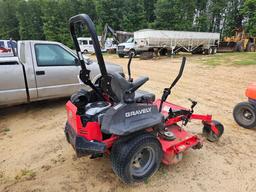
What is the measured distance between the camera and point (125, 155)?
2.28 meters

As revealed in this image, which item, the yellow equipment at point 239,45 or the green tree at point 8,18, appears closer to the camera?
the yellow equipment at point 239,45

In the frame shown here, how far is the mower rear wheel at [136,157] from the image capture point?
2297mm

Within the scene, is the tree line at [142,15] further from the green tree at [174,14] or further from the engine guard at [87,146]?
the engine guard at [87,146]

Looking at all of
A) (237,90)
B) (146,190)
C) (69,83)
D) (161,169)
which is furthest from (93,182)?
(237,90)

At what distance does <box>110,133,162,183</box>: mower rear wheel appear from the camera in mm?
2297

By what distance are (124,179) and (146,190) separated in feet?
1.11

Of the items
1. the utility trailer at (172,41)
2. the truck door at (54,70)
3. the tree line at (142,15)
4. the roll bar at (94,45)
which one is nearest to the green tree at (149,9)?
the tree line at (142,15)

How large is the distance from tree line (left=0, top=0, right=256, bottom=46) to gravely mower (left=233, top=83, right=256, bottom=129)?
2717 centimetres

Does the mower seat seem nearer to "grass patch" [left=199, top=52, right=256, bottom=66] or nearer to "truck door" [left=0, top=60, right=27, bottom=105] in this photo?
"truck door" [left=0, top=60, right=27, bottom=105]

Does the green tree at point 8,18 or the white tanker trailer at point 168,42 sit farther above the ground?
the green tree at point 8,18

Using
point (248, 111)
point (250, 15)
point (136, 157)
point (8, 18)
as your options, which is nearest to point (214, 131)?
point (248, 111)

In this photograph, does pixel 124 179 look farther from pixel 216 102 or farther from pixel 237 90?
pixel 237 90

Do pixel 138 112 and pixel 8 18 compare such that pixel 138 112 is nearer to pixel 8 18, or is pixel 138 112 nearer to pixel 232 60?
pixel 232 60

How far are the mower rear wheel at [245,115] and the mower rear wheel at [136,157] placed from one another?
2.29m
